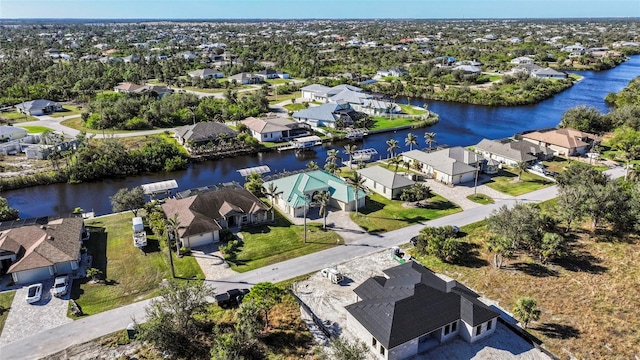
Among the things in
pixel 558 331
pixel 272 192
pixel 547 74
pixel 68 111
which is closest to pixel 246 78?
pixel 68 111

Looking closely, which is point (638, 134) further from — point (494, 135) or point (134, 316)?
point (134, 316)

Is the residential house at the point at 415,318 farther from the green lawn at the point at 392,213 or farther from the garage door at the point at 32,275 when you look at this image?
the garage door at the point at 32,275

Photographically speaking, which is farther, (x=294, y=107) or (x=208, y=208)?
(x=294, y=107)

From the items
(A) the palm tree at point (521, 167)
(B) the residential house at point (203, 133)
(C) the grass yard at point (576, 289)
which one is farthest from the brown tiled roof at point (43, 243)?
(A) the palm tree at point (521, 167)

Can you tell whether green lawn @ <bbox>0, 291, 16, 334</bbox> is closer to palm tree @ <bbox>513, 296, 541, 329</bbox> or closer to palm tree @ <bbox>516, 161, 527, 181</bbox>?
palm tree @ <bbox>513, 296, 541, 329</bbox>

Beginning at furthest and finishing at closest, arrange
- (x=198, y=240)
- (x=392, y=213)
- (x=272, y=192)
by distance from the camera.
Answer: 1. (x=272, y=192)
2. (x=392, y=213)
3. (x=198, y=240)

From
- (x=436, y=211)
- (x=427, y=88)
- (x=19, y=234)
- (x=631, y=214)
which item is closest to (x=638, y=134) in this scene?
(x=631, y=214)

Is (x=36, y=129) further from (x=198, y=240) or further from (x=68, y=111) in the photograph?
(x=198, y=240)
